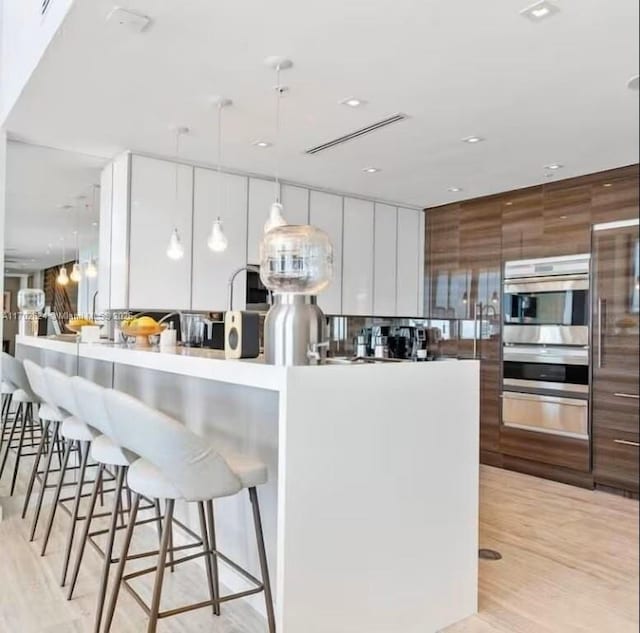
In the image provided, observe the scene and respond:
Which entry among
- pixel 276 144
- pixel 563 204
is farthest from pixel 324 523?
pixel 563 204

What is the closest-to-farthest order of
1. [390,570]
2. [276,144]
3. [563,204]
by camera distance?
[390,570], [276,144], [563,204]

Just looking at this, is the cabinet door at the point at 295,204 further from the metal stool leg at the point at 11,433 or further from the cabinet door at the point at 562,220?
the metal stool leg at the point at 11,433

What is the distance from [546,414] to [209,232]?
10.4 ft

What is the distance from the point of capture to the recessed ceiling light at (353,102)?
309 cm

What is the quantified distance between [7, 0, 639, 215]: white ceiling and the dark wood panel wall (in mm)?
537

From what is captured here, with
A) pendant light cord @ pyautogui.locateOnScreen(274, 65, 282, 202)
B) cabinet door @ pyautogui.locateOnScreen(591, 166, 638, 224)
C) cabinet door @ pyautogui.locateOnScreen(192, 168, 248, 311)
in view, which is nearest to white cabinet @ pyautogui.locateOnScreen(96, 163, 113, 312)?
cabinet door @ pyautogui.locateOnScreen(192, 168, 248, 311)

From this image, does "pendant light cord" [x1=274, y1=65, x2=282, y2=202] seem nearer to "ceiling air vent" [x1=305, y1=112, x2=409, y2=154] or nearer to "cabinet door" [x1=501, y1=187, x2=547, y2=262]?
"ceiling air vent" [x1=305, y1=112, x2=409, y2=154]

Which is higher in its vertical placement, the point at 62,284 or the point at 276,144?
the point at 276,144

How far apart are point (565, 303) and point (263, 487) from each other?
3144 mm

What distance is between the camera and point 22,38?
318 centimetres

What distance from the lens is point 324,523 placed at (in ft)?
6.24

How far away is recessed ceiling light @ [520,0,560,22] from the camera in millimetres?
2178

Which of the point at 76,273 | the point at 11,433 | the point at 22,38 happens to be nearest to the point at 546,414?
the point at 76,273

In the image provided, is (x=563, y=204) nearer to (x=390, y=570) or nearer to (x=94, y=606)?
(x=390, y=570)
